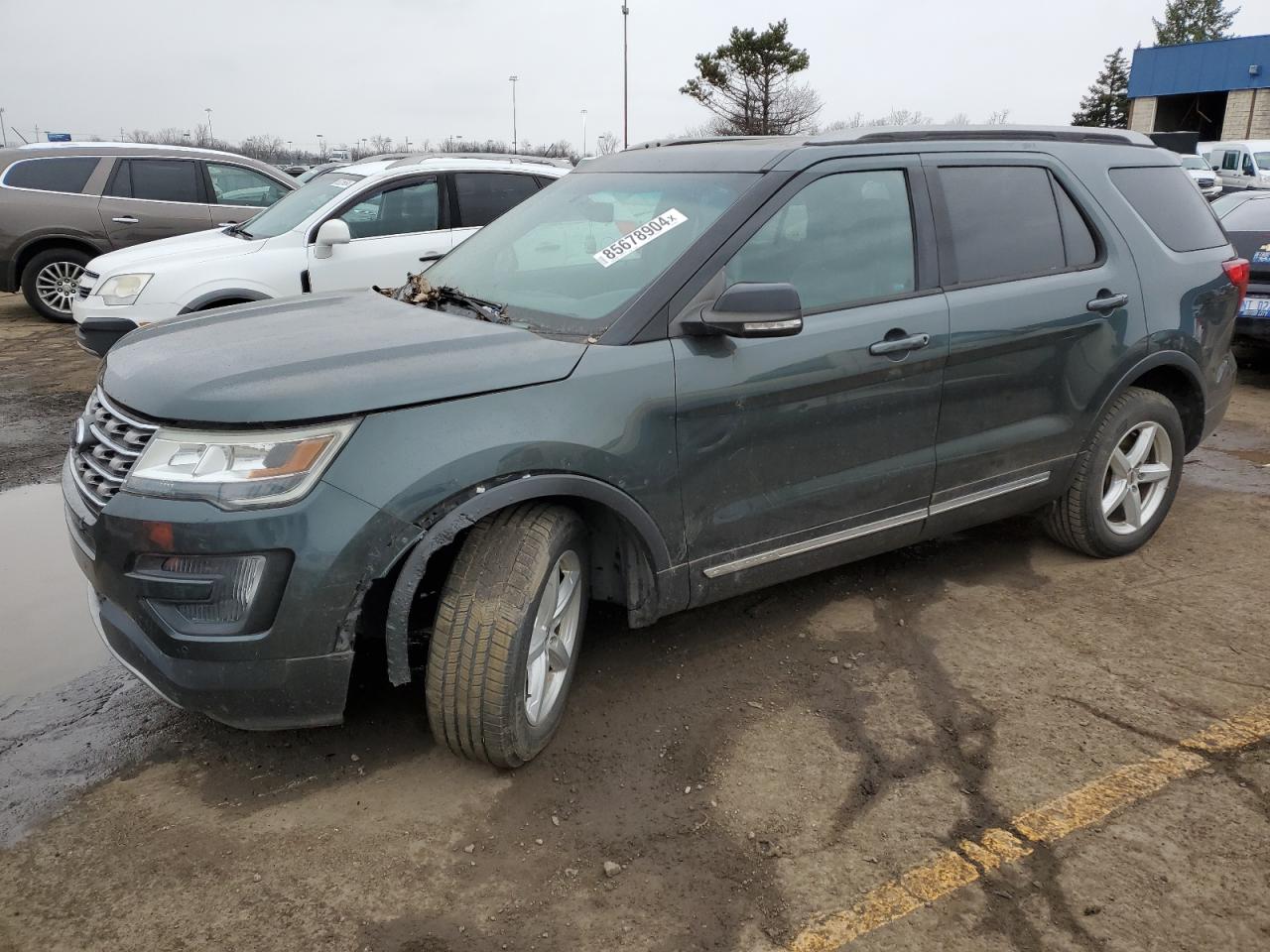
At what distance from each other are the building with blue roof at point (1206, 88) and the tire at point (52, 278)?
4391 cm

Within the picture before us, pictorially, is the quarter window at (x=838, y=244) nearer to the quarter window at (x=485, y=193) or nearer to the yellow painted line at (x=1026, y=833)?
the yellow painted line at (x=1026, y=833)

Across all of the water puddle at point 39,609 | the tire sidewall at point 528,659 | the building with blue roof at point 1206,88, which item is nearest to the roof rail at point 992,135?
the tire sidewall at point 528,659

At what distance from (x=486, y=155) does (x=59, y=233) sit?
5359mm

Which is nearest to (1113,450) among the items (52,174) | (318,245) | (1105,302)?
(1105,302)

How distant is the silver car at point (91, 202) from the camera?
1048 centimetres

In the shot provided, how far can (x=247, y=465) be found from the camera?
252 cm

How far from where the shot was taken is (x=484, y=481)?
106 inches

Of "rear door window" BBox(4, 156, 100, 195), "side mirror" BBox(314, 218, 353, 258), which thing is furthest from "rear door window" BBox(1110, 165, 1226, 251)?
"rear door window" BBox(4, 156, 100, 195)

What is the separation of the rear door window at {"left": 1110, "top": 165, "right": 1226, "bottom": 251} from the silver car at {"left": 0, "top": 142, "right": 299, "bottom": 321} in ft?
29.2

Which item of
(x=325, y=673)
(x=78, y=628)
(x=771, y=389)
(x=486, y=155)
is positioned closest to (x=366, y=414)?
(x=325, y=673)

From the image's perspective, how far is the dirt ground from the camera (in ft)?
7.80

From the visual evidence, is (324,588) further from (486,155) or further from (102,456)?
(486,155)

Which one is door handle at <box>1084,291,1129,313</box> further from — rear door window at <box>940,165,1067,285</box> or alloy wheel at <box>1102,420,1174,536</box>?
alloy wheel at <box>1102,420,1174,536</box>

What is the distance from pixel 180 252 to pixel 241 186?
4306 millimetres
